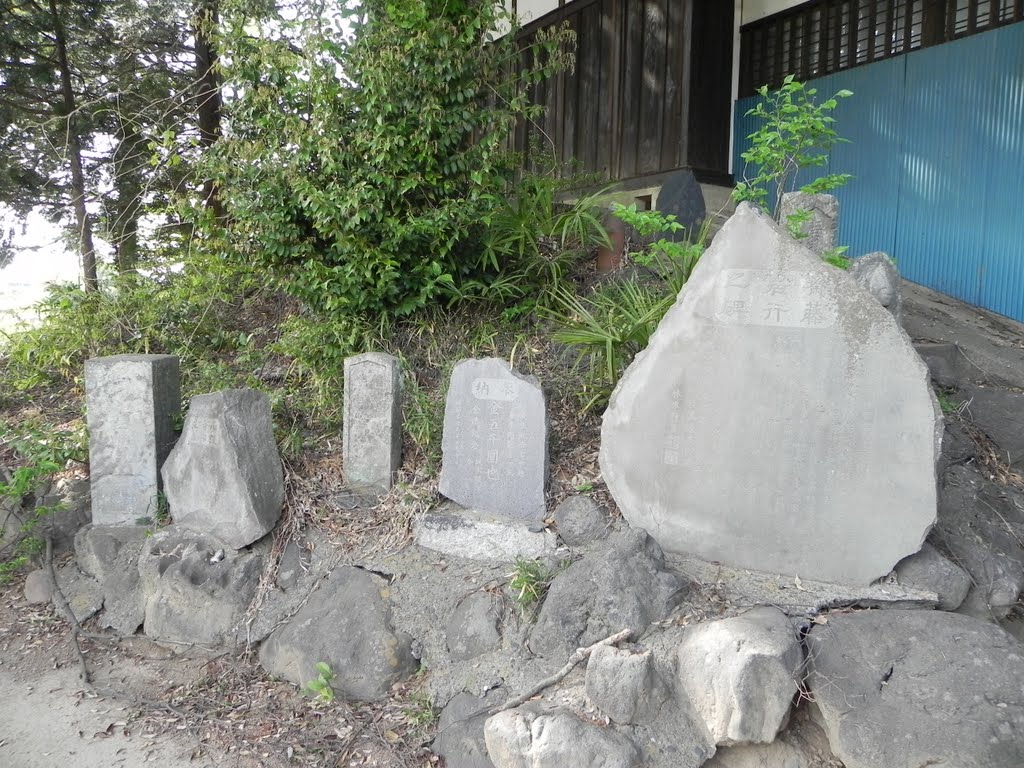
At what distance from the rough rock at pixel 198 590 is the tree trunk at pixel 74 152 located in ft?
12.5

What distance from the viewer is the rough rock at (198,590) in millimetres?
3961

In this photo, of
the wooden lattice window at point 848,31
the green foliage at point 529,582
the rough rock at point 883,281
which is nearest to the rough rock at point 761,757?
the green foliage at point 529,582

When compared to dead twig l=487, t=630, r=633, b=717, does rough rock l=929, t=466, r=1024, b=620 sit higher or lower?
higher

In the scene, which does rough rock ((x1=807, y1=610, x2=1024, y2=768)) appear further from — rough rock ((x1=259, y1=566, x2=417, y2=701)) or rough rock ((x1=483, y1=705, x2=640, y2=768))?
rough rock ((x1=259, y1=566, x2=417, y2=701))

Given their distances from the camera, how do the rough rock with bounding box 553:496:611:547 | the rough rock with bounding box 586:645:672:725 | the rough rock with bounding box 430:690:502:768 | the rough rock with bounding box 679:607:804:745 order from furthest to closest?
the rough rock with bounding box 553:496:611:547 → the rough rock with bounding box 430:690:502:768 → the rough rock with bounding box 586:645:672:725 → the rough rock with bounding box 679:607:804:745

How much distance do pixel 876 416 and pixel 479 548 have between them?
2040 millimetres

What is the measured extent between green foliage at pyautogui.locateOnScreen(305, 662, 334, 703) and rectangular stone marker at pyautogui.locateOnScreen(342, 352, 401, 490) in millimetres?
1096

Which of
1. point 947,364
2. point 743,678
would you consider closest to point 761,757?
point 743,678

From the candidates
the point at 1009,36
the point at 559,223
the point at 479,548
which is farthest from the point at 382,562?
the point at 1009,36

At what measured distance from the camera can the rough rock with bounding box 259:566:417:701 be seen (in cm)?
349

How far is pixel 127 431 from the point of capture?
172 inches

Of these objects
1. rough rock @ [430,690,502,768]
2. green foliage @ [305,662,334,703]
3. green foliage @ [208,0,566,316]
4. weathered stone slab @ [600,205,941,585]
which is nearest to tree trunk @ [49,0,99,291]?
green foliage @ [208,0,566,316]

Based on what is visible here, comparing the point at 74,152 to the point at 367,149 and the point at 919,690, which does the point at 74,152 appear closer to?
the point at 367,149

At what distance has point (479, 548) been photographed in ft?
12.6
